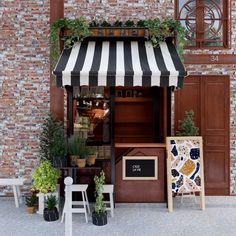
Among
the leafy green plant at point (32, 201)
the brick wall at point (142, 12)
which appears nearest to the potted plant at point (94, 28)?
the brick wall at point (142, 12)

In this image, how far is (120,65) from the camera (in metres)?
6.52

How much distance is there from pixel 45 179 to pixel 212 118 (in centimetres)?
391

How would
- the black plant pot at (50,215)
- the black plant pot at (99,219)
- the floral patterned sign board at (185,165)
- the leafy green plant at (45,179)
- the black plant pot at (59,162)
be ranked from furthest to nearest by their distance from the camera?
the floral patterned sign board at (185,165) → the leafy green plant at (45,179) → the black plant pot at (59,162) → the black plant pot at (50,215) → the black plant pot at (99,219)

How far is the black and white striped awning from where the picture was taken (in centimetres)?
624

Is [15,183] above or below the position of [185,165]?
below

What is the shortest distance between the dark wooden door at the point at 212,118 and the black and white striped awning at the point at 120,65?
131 cm

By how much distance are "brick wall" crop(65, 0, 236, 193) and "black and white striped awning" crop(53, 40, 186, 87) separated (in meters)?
0.88

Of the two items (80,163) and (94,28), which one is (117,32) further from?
(80,163)

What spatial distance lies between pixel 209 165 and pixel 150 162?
158cm

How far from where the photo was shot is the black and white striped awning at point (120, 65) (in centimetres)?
624

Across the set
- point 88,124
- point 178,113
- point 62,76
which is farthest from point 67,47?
point 178,113

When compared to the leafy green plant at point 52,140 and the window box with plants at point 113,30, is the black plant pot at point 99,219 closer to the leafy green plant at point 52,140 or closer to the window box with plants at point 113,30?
the leafy green plant at point 52,140

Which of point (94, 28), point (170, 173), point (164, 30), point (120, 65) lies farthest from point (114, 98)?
point (170, 173)

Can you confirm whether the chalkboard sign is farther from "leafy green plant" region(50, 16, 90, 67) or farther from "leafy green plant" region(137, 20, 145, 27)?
"leafy green plant" region(137, 20, 145, 27)
